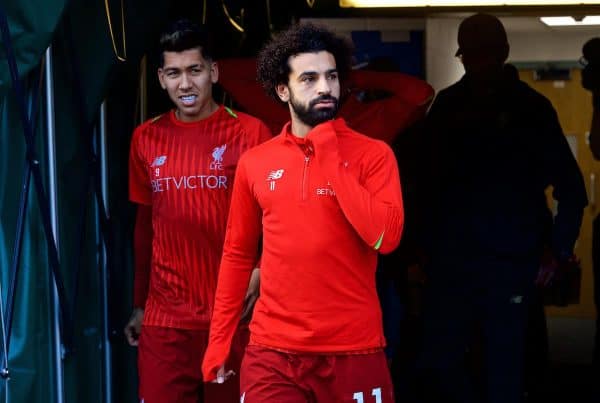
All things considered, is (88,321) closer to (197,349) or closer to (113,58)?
(197,349)

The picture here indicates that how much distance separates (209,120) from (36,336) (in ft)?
3.22

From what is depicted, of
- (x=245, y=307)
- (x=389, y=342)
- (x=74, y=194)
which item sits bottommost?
(x=389, y=342)

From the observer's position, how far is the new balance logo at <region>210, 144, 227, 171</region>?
405cm

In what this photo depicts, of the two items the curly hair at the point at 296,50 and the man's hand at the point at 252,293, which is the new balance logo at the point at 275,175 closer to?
the curly hair at the point at 296,50

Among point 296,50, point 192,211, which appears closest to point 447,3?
point 192,211

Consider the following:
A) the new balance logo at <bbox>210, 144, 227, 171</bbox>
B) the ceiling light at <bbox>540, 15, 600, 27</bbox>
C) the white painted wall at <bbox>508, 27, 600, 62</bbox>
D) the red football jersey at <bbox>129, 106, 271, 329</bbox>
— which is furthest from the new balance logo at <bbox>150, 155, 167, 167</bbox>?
the white painted wall at <bbox>508, 27, 600, 62</bbox>

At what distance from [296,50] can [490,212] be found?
61.4 inches

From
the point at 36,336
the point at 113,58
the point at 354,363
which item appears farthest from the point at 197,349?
the point at 113,58

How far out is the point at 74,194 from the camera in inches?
172

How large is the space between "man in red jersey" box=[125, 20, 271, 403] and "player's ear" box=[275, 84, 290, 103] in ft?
1.39

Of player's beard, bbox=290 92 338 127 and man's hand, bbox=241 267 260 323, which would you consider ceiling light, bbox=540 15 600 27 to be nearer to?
man's hand, bbox=241 267 260 323

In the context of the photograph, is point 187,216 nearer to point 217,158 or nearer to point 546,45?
point 217,158

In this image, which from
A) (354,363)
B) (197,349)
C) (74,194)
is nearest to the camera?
(354,363)

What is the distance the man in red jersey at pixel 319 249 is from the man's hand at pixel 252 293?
0.33 m
